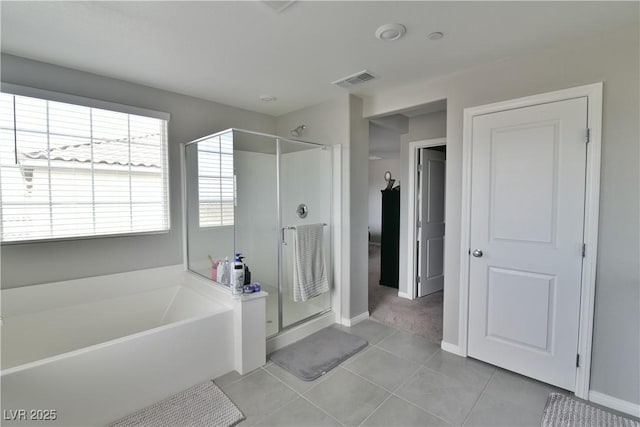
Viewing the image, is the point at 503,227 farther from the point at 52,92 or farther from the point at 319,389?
the point at 52,92

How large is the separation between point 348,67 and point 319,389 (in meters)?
2.55

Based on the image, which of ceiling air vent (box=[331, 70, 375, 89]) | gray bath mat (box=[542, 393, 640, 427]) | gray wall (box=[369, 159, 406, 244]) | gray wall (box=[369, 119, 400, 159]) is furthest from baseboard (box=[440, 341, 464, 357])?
gray wall (box=[369, 159, 406, 244])

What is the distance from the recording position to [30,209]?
2244 millimetres

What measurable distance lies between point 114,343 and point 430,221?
12.2ft

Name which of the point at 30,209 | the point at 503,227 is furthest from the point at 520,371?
the point at 30,209

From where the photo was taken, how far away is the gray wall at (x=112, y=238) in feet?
7.39

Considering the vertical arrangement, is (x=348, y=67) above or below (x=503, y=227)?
above

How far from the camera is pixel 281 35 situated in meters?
1.94

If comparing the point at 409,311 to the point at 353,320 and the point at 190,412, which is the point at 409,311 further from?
the point at 190,412

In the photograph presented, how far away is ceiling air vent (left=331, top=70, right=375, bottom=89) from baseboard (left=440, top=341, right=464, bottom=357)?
253 centimetres

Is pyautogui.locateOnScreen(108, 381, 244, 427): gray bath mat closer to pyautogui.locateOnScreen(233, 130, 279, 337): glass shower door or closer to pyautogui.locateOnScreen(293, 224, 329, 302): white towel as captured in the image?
pyautogui.locateOnScreen(233, 130, 279, 337): glass shower door

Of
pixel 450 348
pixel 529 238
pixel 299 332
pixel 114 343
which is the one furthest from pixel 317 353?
pixel 529 238

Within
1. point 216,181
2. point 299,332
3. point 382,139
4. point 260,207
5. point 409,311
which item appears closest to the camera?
point 216,181

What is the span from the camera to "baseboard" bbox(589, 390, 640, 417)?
185cm
